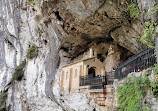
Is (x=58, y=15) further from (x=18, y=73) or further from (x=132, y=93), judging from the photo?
(x=132, y=93)

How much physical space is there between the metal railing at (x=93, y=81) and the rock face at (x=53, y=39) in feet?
3.62

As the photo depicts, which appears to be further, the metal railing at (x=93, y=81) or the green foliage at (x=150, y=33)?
the metal railing at (x=93, y=81)

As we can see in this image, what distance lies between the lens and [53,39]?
667 inches

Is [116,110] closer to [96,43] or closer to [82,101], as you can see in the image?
→ [82,101]

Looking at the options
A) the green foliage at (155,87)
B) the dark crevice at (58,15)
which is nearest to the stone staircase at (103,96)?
the green foliage at (155,87)

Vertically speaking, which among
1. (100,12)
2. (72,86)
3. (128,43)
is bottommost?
(72,86)

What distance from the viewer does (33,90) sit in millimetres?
18016

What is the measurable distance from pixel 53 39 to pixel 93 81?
331 inches

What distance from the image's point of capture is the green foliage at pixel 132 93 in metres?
5.13

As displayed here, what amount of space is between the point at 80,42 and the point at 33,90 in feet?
26.3

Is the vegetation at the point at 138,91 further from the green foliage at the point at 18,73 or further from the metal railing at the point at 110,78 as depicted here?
the green foliage at the point at 18,73

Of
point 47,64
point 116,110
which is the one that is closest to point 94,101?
point 116,110

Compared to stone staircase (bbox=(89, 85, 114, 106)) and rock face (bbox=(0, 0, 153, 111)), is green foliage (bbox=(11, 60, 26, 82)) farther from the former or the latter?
stone staircase (bbox=(89, 85, 114, 106))

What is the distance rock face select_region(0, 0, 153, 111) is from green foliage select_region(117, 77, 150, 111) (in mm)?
3972
